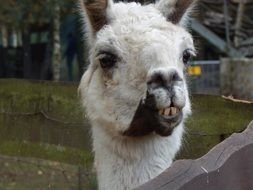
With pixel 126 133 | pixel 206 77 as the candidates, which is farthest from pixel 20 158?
pixel 206 77

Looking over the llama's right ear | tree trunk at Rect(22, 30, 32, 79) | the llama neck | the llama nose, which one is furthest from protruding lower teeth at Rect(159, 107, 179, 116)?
tree trunk at Rect(22, 30, 32, 79)

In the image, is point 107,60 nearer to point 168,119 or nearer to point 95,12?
point 95,12

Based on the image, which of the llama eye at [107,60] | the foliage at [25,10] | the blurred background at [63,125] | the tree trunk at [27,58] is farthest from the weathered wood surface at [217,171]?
the tree trunk at [27,58]

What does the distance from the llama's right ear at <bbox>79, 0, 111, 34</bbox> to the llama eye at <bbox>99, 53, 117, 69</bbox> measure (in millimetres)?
261

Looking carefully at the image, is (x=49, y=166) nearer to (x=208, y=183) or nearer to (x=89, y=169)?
(x=89, y=169)

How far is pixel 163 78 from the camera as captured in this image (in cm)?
270

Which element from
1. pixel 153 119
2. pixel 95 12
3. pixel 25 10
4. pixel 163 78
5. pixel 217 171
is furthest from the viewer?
pixel 25 10

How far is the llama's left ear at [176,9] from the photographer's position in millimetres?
3463

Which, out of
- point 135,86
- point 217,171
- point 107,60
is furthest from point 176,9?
point 217,171

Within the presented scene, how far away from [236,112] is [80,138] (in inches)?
48.6

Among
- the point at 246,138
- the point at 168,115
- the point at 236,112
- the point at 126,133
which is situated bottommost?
the point at 236,112

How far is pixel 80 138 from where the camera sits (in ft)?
16.0

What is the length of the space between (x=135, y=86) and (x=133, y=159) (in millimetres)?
427

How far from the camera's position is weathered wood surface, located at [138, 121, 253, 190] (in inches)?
72.7
